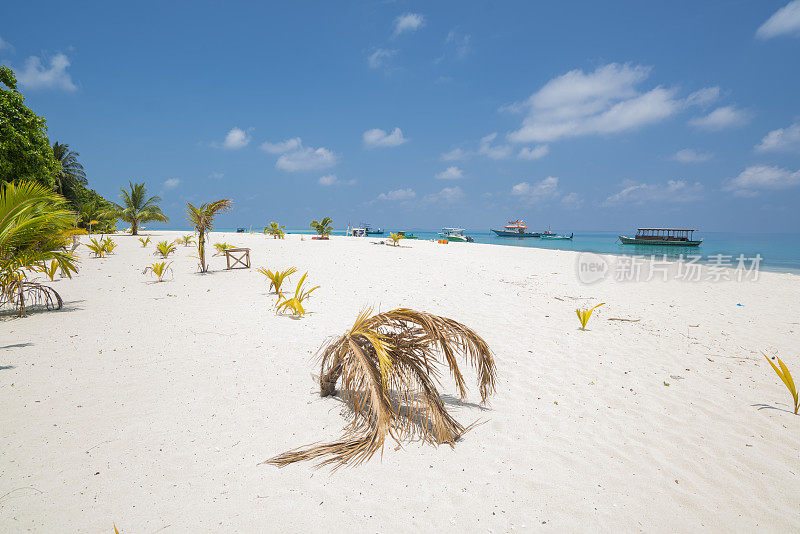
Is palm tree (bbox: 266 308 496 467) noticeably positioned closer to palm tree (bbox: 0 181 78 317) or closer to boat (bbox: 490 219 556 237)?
palm tree (bbox: 0 181 78 317)

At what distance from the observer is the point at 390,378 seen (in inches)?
119

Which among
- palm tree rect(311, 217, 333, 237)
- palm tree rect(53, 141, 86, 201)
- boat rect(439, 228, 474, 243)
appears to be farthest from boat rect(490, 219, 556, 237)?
palm tree rect(53, 141, 86, 201)

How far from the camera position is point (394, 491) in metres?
2.34

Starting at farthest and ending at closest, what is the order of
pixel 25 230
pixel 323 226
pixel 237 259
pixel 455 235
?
pixel 455 235
pixel 323 226
pixel 237 259
pixel 25 230

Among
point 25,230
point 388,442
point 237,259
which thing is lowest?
point 388,442

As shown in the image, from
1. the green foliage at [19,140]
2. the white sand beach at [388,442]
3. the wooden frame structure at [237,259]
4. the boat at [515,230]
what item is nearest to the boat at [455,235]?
the boat at [515,230]

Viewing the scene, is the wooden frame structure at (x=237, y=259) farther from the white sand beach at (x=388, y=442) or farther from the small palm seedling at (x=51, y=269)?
the white sand beach at (x=388, y=442)

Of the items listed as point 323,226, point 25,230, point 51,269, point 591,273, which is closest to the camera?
point 25,230

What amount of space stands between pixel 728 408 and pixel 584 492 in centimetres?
261

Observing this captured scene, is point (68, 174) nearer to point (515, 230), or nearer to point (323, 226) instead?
point (323, 226)

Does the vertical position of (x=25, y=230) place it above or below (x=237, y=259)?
above

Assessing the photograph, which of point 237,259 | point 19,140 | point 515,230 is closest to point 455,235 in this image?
point 515,230

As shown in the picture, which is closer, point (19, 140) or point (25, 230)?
point (25, 230)

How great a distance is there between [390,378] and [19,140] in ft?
75.0
